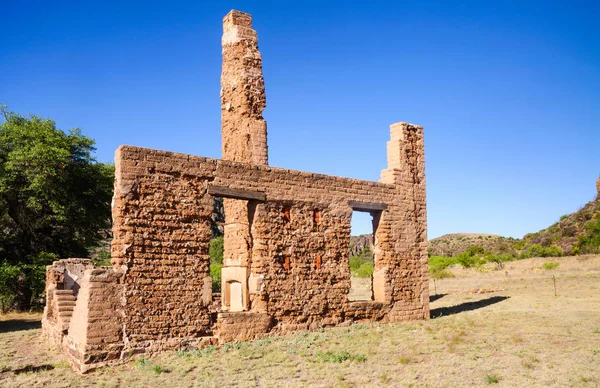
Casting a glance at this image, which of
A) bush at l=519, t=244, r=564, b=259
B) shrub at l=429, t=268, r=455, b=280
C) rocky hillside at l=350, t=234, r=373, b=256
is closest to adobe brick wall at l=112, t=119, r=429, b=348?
shrub at l=429, t=268, r=455, b=280

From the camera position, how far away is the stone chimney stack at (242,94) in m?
12.9

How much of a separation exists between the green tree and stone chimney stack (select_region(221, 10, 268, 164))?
774 centimetres

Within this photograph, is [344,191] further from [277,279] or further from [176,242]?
[176,242]

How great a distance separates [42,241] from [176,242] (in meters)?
12.7

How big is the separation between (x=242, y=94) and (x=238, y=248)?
380 centimetres

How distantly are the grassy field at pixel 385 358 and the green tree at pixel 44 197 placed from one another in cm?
581

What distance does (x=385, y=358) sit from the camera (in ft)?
29.5

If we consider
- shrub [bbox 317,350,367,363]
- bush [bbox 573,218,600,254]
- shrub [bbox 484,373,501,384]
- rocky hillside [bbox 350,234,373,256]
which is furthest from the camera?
rocky hillside [bbox 350,234,373,256]

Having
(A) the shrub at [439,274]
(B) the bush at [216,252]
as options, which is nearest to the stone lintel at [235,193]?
(A) the shrub at [439,274]

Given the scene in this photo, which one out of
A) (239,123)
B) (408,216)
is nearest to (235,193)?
(239,123)

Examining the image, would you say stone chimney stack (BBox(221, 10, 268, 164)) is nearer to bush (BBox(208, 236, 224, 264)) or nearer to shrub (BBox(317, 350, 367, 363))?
shrub (BBox(317, 350, 367, 363))

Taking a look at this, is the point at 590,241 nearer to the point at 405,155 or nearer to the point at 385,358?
the point at 405,155

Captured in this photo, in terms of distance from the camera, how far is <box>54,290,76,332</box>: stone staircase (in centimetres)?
1022

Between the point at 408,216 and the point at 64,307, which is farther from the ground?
the point at 408,216
